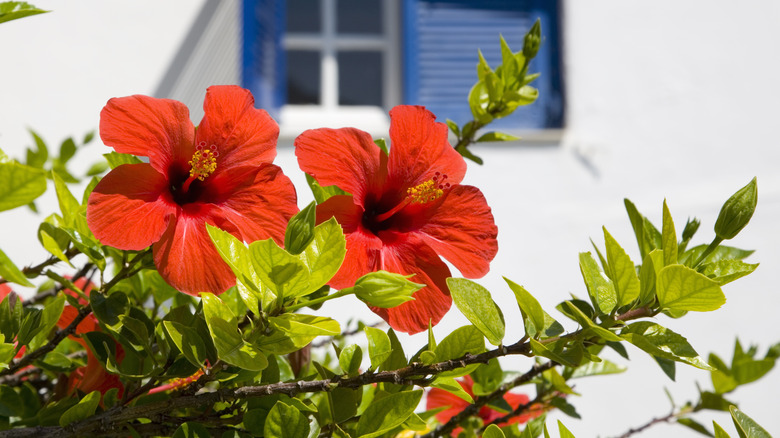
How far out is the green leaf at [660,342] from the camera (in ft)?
1.28

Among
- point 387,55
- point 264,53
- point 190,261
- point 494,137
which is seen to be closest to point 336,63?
point 387,55

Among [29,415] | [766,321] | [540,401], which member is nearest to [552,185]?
[766,321]

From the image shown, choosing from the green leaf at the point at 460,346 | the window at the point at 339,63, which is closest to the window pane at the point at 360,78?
the window at the point at 339,63

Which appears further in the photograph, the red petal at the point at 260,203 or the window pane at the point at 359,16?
the window pane at the point at 359,16

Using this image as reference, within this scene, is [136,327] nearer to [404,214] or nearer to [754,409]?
[404,214]

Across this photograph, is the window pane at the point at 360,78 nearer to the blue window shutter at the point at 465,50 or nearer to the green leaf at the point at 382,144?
the blue window shutter at the point at 465,50

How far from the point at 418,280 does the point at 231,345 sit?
13 cm

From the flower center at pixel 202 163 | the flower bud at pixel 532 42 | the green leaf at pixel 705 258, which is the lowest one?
the green leaf at pixel 705 258

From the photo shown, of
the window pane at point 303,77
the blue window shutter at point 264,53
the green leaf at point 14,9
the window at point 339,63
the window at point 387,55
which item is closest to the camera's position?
the green leaf at point 14,9

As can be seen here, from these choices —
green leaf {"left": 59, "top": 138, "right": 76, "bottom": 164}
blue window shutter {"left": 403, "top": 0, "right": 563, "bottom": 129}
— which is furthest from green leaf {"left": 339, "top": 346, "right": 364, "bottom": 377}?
blue window shutter {"left": 403, "top": 0, "right": 563, "bottom": 129}

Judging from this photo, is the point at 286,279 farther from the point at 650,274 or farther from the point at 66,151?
the point at 66,151

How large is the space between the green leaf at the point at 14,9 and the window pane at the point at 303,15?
3205 mm

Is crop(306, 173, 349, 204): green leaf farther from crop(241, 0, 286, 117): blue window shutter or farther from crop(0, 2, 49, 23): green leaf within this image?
crop(241, 0, 286, 117): blue window shutter

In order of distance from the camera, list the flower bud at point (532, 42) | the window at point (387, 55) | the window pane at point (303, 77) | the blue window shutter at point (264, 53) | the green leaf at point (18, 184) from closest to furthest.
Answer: the green leaf at point (18, 184) → the flower bud at point (532, 42) → the blue window shutter at point (264, 53) → the window at point (387, 55) → the window pane at point (303, 77)
